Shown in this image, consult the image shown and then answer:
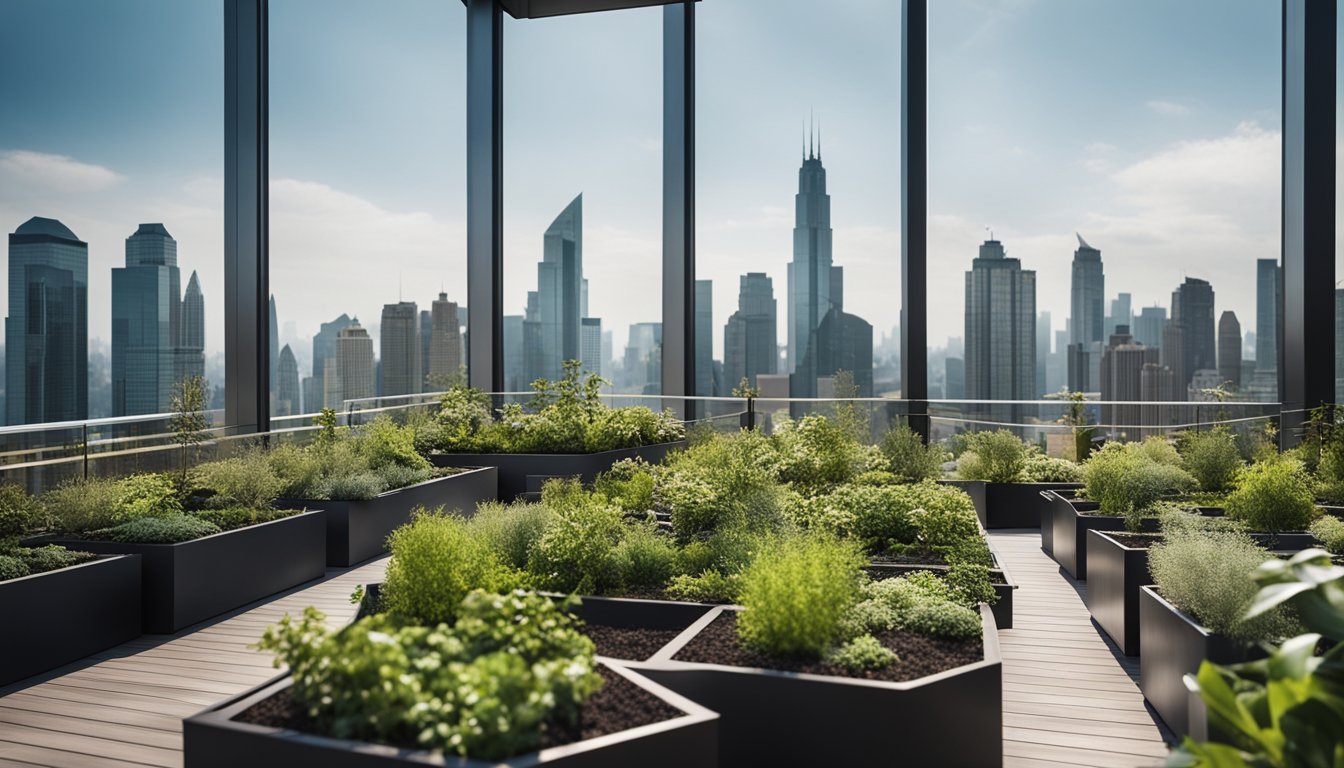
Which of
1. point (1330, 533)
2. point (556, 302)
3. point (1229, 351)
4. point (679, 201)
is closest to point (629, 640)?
point (1330, 533)

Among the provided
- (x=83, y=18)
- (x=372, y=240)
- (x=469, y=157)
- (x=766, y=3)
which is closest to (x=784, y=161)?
(x=766, y=3)

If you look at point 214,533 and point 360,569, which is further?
A: point 360,569

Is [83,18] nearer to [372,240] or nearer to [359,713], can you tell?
[372,240]

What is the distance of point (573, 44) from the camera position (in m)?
14.7

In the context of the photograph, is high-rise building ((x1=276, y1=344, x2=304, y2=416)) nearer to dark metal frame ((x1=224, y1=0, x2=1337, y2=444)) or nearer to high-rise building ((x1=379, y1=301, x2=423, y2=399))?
dark metal frame ((x1=224, y1=0, x2=1337, y2=444))

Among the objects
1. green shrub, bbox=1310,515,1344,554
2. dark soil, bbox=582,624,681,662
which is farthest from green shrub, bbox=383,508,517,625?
green shrub, bbox=1310,515,1344,554

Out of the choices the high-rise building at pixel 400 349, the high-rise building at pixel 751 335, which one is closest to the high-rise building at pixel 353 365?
the high-rise building at pixel 400 349

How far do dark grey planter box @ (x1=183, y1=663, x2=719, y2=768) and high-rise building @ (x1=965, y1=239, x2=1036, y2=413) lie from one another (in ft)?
25.1

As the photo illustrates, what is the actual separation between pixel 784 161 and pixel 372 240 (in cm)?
675

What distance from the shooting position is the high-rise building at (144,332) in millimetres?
7918

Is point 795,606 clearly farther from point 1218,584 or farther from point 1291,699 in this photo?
point 1291,699

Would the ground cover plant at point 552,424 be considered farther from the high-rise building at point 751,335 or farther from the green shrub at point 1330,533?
the green shrub at point 1330,533

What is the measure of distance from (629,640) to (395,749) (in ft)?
4.81

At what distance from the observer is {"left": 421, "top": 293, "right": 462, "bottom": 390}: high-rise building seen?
10.2m
